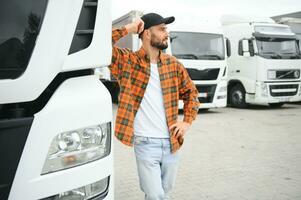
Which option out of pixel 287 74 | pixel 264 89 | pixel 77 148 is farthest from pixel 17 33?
pixel 287 74

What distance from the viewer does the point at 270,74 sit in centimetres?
1291

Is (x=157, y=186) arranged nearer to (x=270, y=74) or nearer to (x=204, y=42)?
(x=204, y=42)

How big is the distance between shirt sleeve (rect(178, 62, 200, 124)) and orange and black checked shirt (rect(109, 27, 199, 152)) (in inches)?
2.9

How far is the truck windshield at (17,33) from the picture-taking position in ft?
5.95

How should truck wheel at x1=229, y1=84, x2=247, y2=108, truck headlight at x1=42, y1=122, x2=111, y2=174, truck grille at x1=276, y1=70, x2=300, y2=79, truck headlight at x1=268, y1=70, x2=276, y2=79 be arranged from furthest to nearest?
truck wheel at x1=229, y1=84, x2=247, y2=108 < truck grille at x1=276, y1=70, x2=300, y2=79 < truck headlight at x1=268, y1=70, x2=276, y2=79 < truck headlight at x1=42, y1=122, x2=111, y2=174

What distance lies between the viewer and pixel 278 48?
13.2 m

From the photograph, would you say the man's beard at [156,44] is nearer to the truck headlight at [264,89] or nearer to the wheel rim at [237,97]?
the truck headlight at [264,89]

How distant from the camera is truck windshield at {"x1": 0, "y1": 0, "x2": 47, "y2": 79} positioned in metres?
1.81

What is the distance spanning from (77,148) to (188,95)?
4.51ft

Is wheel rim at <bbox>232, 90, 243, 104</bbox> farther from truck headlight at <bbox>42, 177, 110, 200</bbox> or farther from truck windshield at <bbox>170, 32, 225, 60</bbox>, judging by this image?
Result: truck headlight at <bbox>42, 177, 110, 200</bbox>

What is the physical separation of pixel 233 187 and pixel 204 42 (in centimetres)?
813

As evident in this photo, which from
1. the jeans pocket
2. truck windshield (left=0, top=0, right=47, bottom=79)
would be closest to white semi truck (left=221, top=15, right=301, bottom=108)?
the jeans pocket

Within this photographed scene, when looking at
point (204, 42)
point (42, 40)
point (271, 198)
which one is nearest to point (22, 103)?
point (42, 40)

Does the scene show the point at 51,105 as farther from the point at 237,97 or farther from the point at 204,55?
the point at 237,97
